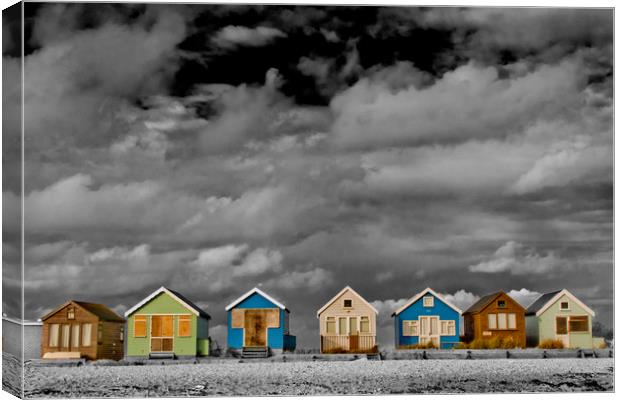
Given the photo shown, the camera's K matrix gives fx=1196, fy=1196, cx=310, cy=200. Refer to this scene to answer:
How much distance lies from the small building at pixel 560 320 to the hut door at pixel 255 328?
16.4 ft

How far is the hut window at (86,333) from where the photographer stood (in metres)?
21.9

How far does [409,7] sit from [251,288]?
606cm

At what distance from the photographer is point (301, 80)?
2252 cm

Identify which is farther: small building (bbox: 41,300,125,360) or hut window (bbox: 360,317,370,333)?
hut window (bbox: 360,317,370,333)

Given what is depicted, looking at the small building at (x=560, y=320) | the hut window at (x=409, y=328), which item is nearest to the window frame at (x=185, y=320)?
the hut window at (x=409, y=328)

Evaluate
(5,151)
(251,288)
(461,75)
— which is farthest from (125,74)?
(461,75)

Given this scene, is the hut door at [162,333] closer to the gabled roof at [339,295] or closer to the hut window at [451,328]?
the gabled roof at [339,295]

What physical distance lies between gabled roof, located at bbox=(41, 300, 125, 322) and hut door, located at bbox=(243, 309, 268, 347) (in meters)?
2.35

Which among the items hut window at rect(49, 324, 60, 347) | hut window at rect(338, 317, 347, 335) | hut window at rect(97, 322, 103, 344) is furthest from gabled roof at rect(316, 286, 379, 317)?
hut window at rect(49, 324, 60, 347)

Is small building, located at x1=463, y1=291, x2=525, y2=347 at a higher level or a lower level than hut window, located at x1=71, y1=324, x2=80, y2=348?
higher

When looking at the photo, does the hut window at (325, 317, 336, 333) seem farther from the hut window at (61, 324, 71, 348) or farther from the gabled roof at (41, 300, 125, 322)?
the hut window at (61, 324, 71, 348)

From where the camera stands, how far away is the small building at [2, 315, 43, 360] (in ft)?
Result: 70.1

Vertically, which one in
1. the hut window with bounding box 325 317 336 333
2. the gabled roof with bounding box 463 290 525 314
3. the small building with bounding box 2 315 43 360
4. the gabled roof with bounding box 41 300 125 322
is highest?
the gabled roof with bounding box 463 290 525 314

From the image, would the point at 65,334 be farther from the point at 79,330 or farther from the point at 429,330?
the point at 429,330
